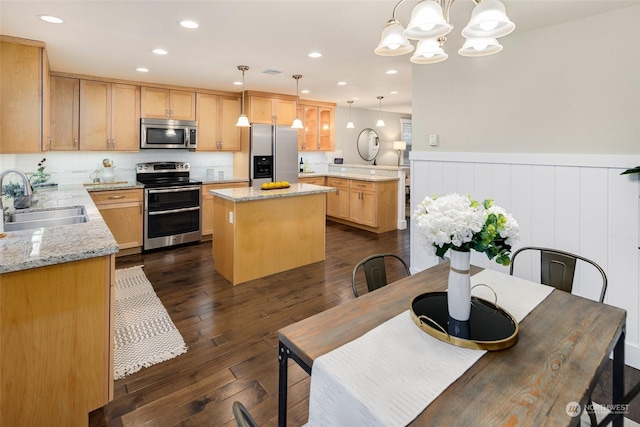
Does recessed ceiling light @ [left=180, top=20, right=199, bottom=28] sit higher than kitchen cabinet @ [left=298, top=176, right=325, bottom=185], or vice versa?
recessed ceiling light @ [left=180, top=20, right=199, bottom=28]

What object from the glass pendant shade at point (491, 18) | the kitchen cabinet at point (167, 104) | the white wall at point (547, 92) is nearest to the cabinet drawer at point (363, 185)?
the white wall at point (547, 92)

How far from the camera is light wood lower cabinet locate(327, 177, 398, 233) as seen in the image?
585cm

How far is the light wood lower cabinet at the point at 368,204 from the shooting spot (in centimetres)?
585

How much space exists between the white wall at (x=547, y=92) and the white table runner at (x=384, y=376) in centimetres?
223

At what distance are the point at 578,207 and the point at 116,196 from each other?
499 centimetres

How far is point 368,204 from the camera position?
19.5ft

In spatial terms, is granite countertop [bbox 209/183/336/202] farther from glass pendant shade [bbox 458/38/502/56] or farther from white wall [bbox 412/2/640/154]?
glass pendant shade [bbox 458/38/502/56]

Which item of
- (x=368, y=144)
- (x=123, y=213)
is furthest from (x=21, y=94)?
(x=368, y=144)

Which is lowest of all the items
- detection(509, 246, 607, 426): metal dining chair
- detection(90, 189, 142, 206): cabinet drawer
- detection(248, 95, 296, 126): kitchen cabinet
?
detection(509, 246, 607, 426): metal dining chair

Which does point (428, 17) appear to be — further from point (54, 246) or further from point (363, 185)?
point (363, 185)

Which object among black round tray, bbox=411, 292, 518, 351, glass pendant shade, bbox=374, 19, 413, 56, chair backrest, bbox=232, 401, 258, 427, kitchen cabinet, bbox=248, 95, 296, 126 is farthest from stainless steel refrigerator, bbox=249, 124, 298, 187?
chair backrest, bbox=232, 401, 258, 427

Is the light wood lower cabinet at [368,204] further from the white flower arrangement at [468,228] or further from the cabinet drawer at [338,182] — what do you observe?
the white flower arrangement at [468,228]

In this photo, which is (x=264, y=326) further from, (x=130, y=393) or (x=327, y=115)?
(x=327, y=115)

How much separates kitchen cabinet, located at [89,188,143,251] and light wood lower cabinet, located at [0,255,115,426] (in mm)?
3065
